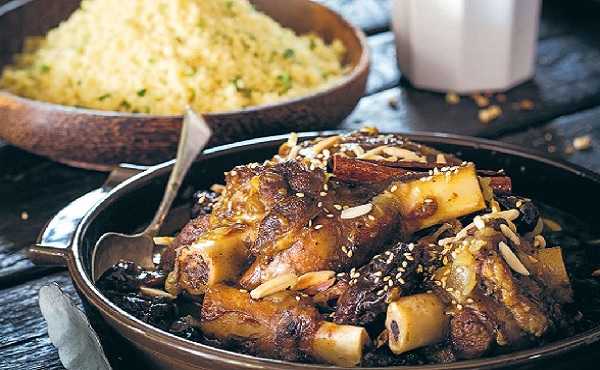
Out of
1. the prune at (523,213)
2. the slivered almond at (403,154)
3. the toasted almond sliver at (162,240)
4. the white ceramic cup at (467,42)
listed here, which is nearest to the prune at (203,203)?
the toasted almond sliver at (162,240)

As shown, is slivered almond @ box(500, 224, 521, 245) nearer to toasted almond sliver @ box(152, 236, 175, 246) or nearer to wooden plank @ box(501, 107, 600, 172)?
toasted almond sliver @ box(152, 236, 175, 246)

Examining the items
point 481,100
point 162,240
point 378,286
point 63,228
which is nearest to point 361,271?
point 378,286

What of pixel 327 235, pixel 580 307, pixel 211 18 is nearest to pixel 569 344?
pixel 580 307

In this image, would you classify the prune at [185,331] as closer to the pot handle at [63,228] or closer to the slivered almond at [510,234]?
the pot handle at [63,228]

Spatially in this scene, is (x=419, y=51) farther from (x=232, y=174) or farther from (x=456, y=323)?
(x=456, y=323)

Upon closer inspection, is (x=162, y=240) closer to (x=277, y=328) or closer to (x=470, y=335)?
(x=277, y=328)
